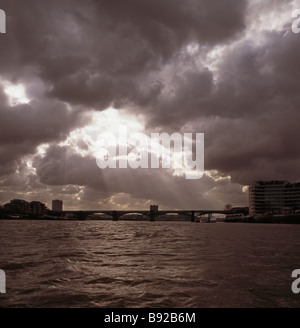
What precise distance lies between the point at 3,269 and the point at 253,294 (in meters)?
15.3

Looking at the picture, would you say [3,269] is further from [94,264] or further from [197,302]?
[197,302]

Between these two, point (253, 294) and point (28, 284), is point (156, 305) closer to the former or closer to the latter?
point (253, 294)
